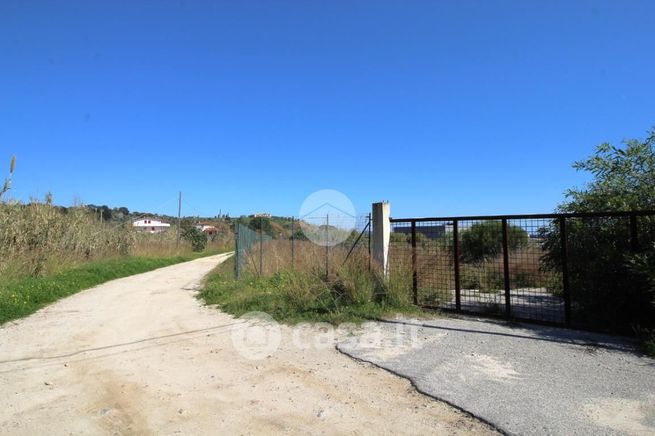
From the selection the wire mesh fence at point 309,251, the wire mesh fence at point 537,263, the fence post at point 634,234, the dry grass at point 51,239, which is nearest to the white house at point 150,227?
the dry grass at point 51,239

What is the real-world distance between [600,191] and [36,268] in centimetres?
1594

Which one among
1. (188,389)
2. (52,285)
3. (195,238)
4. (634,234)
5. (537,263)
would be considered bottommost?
(188,389)

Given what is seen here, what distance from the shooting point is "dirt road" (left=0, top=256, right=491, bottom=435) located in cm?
404

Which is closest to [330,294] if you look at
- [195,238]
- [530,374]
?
[530,374]

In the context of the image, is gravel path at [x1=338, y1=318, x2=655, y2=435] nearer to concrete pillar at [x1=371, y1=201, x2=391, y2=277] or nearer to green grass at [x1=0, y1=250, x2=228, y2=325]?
concrete pillar at [x1=371, y1=201, x2=391, y2=277]

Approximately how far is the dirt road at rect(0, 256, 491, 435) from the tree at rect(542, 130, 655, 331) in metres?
3.95

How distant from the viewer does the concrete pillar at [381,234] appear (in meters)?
9.35

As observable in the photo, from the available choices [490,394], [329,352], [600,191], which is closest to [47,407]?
[329,352]

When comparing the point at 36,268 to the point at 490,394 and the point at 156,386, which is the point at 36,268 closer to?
the point at 156,386

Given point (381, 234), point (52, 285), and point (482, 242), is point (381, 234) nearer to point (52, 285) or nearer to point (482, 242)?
point (482, 242)

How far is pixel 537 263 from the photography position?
9266mm

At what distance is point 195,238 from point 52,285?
2684 cm

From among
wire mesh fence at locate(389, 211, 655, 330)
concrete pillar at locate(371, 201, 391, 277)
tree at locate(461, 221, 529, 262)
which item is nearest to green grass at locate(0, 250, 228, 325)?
concrete pillar at locate(371, 201, 391, 277)

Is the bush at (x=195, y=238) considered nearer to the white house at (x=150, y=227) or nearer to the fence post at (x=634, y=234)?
the white house at (x=150, y=227)
